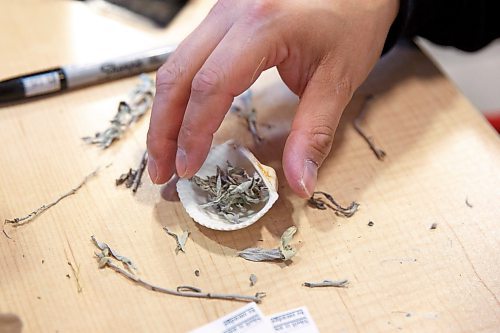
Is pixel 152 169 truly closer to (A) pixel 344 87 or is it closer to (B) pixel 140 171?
(B) pixel 140 171

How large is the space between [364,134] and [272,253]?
28 centimetres

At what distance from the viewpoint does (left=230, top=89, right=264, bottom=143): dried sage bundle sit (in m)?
0.93

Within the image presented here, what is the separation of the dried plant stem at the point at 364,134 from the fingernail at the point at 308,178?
0.51 ft

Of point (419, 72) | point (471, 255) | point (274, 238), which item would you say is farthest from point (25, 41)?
point (471, 255)

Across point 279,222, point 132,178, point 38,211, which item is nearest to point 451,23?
point 279,222

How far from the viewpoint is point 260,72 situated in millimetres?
832

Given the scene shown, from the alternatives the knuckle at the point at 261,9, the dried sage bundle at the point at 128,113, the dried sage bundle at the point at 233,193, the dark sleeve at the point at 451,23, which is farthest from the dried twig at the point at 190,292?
the dark sleeve at the point at 451,23

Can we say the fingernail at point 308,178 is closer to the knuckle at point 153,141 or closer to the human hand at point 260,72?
the human hand at point 260,72

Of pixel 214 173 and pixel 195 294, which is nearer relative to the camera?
pixel 195 294

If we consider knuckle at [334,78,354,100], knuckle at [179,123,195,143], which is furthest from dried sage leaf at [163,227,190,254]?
knuckle at [334,78,354,100]

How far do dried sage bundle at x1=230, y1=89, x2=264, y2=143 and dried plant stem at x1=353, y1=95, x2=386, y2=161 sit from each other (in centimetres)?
16

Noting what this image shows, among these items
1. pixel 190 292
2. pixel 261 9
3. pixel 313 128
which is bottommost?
pixel 190 292

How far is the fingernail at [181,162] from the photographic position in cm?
78

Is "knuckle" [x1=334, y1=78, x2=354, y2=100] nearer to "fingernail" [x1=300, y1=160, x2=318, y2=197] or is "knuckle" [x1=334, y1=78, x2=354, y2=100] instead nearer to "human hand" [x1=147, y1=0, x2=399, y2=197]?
"human hand" [x1=147, y1=0, x2=399, y2=197]
